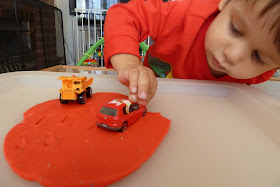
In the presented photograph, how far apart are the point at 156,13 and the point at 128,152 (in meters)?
0.50

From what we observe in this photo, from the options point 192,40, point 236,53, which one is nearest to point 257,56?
point 236,53

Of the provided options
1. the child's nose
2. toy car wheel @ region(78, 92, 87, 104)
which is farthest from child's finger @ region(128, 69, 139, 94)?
the child's nose

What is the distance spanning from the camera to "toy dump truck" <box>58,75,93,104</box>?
1.38ft

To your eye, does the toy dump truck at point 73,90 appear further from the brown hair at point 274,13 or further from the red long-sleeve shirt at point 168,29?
the brown hair at point 274,13

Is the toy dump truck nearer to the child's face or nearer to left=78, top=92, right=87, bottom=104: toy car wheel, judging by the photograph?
left=78, top=92, right=87, bottom=104: toy car wheel

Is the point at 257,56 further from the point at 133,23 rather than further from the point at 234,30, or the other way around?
the point at 133,23

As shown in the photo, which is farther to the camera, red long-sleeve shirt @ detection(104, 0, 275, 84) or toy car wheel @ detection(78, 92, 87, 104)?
red long-sleeve shirt @ detection(104, 0, 275, 84)

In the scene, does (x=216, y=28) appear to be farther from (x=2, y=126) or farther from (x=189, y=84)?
(x=2, y=126)

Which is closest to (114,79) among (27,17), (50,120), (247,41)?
(50,120)

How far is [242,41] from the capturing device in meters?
0.43

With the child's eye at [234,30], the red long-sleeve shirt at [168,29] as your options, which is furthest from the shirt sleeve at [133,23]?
the child's eye at [234,30]

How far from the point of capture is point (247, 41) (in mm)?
424

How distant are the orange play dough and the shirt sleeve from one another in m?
0.21

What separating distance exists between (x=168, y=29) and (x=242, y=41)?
0.29 metres
